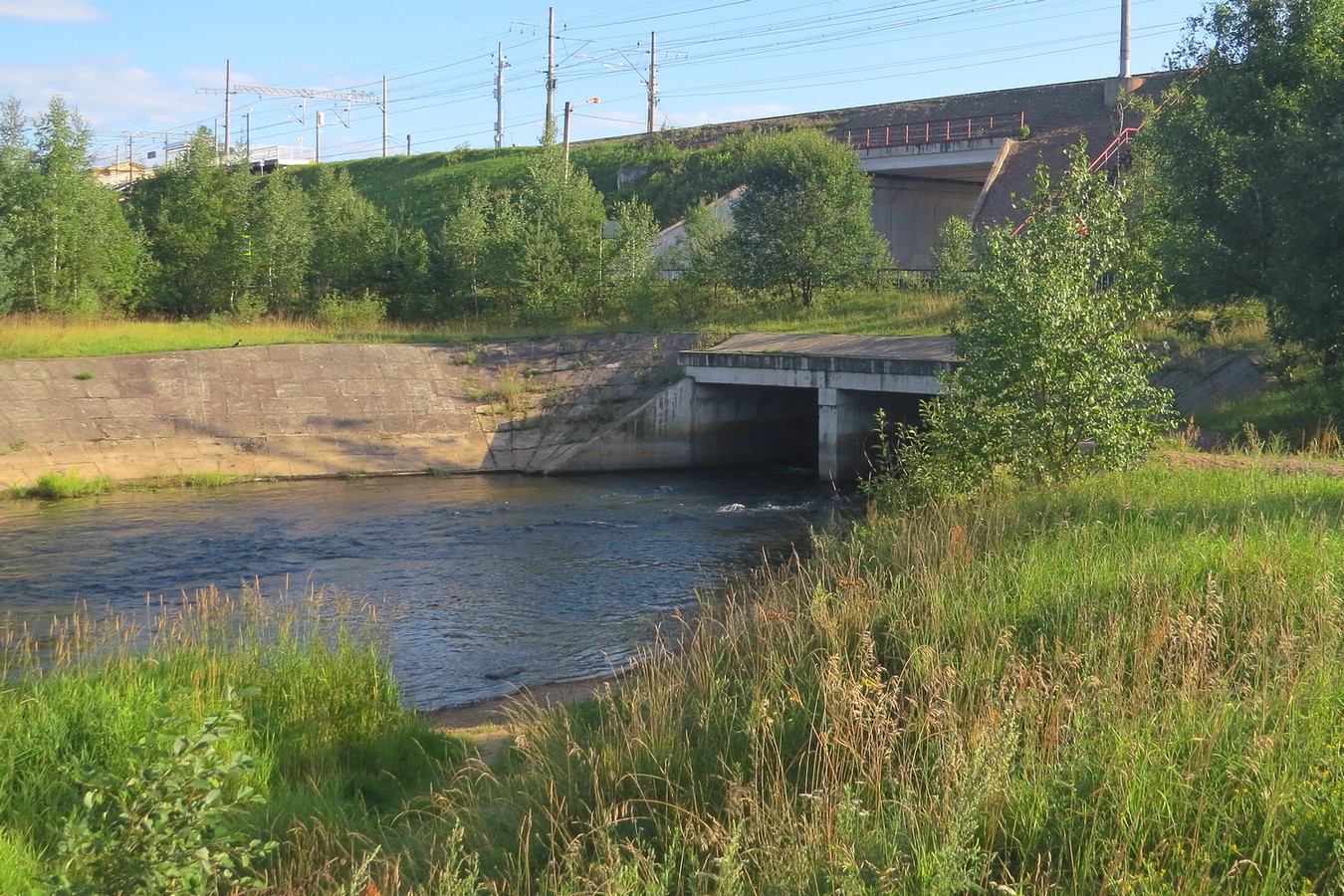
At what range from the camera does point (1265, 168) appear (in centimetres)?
2009

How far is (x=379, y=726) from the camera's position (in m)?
9.57

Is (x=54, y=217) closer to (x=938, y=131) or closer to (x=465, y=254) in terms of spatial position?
(x=465, y=254)

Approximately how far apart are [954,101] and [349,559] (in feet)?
134

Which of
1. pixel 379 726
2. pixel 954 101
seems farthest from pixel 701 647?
pixel 954 101

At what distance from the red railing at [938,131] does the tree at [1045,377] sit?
3248cm

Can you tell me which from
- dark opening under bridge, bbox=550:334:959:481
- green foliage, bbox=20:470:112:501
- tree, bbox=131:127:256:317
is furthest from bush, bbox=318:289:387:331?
green foliage, bbox=20:470:112:501

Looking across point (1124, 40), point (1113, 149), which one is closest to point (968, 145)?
point (1113, 149)

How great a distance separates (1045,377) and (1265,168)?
8947 millimetres

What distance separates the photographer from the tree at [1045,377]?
14.2m

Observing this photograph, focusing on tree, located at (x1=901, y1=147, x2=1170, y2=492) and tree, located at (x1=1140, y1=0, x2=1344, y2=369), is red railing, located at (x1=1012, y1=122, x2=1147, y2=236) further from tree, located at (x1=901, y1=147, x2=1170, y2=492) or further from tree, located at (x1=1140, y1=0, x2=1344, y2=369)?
tree, located at (x1=901, y1=147, x2=1170, y2=492)

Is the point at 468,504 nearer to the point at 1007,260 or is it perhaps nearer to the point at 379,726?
the point at 1007,260

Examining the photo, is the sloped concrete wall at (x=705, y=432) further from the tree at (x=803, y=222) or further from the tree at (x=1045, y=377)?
the tree at (x=1045, y=377)

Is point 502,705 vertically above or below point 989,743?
below

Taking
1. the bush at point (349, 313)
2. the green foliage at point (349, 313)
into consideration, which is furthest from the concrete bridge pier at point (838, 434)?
the bush at point (349, 313)
